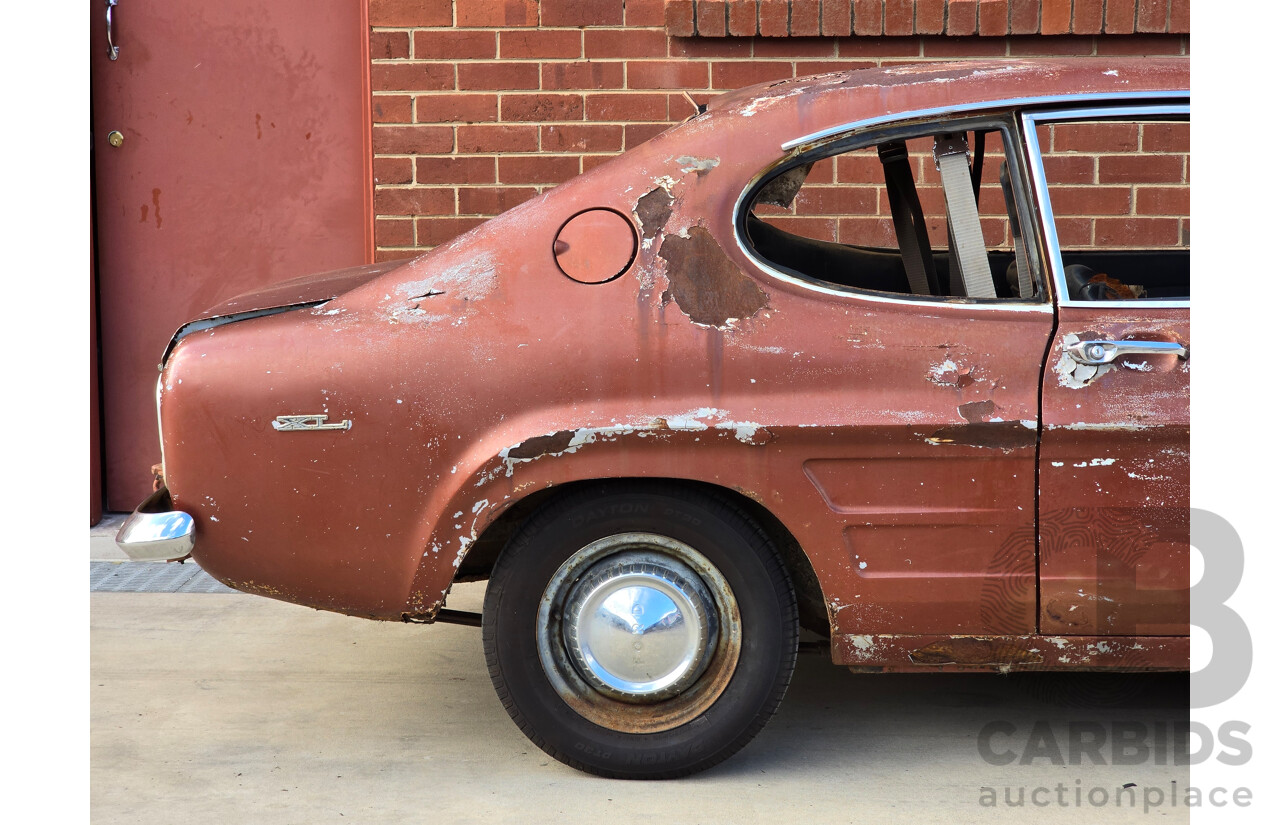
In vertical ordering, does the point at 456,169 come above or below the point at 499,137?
below

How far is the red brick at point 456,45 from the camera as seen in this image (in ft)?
17.7

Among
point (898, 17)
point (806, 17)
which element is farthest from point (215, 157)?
point (898, 17)

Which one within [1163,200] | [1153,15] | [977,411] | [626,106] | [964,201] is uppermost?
[1153,15]

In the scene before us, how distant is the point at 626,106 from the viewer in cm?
542

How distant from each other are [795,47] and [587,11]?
93 centimetres

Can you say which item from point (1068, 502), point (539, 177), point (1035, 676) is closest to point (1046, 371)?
point (1068, 502)

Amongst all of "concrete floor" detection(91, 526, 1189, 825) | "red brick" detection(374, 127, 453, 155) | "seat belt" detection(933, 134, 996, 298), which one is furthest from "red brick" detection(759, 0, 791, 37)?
"concrete floor" detection(91, 526, 1189, 825)

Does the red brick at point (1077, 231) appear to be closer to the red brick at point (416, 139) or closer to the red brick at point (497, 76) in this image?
the red brick at point (497, 76)

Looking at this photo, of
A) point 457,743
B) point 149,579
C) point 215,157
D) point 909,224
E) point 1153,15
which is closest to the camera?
point 457,743

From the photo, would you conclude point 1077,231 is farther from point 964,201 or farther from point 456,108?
point 456,108

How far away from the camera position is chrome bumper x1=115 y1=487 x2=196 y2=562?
2969mm

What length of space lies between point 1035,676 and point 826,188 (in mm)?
2421

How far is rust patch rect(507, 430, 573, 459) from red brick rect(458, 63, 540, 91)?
115 inches

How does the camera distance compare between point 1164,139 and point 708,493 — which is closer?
point 708,493
